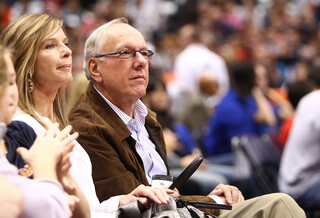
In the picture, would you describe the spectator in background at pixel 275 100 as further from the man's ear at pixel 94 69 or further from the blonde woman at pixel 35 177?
the blonde woman at pixel 35 177

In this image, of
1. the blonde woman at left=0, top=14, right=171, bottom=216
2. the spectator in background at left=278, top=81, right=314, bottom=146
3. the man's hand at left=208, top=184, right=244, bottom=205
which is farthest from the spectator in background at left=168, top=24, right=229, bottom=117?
the blonde woman at left=0, top=14, right=171, bottom=216

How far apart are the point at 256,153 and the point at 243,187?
1.02 ft

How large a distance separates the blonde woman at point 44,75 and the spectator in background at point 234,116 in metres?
3.42

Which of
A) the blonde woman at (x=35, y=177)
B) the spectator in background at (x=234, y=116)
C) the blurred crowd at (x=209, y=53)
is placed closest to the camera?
the blonde woman at (x=35, y=177)

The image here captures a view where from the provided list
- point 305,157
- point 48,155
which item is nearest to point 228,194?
point 48,155

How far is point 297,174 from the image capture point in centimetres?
467

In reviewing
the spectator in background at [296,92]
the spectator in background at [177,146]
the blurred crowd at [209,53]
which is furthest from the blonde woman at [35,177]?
the spectator in background at [296,92]

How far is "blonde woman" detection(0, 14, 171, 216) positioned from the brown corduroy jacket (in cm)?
12

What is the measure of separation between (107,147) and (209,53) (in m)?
6.07

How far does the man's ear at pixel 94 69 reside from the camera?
3051 mm

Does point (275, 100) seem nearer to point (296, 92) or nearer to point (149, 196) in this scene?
point (296, 92)

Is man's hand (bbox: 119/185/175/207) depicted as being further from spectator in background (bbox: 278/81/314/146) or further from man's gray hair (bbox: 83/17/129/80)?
spectator in background (bbox: 278/81/314/146)

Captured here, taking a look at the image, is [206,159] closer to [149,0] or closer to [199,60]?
[199,60]

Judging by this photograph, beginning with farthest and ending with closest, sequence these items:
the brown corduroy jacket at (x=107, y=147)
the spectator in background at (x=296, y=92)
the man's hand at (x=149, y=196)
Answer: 1. the spectator in background at (x=296, y=92)
2. the brown corduroy jacket at (x=107, y=147)
3. the man's hand at (x=149, y=196)
